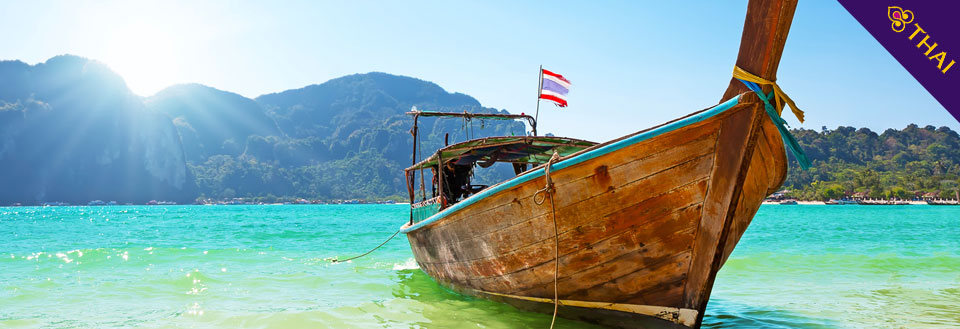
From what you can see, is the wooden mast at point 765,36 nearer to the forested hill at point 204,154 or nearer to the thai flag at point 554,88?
the thai flag at point 554,88

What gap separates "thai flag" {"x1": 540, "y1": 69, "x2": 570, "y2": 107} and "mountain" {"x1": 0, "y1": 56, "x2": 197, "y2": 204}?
125 meters

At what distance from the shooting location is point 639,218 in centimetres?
470

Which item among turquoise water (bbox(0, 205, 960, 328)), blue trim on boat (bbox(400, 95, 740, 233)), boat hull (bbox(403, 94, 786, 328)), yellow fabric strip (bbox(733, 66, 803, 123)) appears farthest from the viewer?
turquoise water (bbox(0, 205, 960, 328))

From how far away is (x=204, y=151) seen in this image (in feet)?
492

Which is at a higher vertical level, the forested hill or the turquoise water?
the forested hill

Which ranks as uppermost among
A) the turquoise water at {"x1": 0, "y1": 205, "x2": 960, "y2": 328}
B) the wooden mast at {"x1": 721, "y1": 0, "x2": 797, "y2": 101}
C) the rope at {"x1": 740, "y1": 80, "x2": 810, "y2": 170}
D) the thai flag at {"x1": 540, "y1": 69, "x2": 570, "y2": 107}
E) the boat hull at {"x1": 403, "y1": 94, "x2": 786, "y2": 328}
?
the thai flag at {"x1": 540, "y1": 69, "x2": 570, "y2": 107}

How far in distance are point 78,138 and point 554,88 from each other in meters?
127

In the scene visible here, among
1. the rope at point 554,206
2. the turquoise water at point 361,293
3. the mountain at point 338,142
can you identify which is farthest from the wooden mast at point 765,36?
the mountain at point 338,142

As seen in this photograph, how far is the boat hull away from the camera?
437 centimetres

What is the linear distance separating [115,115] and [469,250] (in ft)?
425

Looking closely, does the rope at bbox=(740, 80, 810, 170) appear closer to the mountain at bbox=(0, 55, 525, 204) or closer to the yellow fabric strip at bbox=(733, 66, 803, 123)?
the yellow fabric strip at bbox=(733, 66, 803, 123)

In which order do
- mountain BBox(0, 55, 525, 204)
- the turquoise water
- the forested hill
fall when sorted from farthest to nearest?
1. mountain BBox(0, 55, 525, 204)
2. the forested hill
3. the turquoise water

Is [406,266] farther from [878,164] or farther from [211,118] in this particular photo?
[211,118]

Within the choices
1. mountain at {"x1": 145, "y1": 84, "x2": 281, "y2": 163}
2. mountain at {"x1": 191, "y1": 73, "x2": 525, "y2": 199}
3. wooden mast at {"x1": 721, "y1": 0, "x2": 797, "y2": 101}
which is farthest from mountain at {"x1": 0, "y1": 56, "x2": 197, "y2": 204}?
wooden mast at {"x1": 721, "y1": 0, "x2": 797, "y2": 101}
